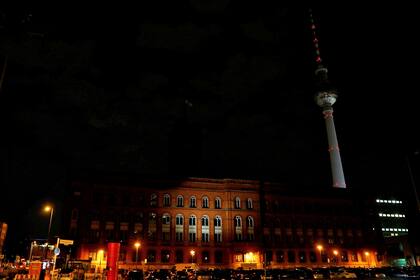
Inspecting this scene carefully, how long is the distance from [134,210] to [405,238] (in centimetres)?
6476

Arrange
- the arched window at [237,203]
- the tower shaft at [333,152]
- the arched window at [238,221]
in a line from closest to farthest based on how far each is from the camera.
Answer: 1. the arched window at [238,221]
2. the arched window at [237,203]
3. the tower shaft at [333,152]

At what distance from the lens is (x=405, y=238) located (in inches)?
3263

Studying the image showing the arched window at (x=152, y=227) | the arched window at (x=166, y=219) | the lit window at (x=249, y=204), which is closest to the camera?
the arched window at (x=152, y=227)

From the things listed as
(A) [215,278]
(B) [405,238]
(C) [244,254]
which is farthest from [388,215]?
(A) [215,278]

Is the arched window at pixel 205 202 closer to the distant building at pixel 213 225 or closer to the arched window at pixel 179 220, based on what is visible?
the distant building at pixel 213 225

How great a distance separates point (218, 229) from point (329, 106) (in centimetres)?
7212

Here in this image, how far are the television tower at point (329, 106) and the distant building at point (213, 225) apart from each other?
3630 cm

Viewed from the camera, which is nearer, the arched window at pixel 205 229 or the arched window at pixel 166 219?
the arched window at pixel 166 219

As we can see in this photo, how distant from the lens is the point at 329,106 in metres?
117

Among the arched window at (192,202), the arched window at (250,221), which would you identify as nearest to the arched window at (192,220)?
the arched window at (192,202)

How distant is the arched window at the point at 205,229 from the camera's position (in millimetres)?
61656

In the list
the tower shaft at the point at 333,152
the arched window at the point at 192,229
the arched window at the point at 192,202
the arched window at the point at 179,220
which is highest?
the tower shaft at the point at 333,152

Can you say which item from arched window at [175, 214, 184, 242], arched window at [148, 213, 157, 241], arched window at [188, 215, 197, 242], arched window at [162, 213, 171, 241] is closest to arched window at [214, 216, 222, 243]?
arched window at [188, 215, 197, 242]

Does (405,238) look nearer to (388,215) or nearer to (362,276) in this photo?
(388,215)
